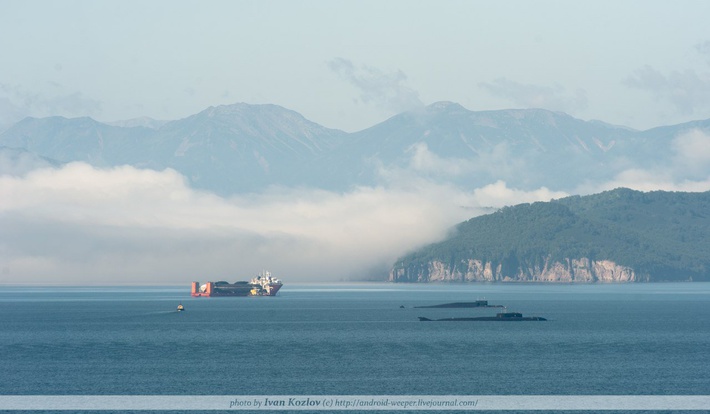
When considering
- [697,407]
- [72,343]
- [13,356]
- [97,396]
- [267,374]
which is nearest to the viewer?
[697,407]

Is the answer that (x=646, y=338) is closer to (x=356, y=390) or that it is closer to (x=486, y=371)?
(x=486, y=371)

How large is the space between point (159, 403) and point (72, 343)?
7977cm

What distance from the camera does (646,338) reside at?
198750 millimetres

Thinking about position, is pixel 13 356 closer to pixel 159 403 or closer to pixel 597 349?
pixel 159 403

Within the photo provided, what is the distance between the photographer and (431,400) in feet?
383

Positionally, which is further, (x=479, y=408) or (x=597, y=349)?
(x=597, y=349)

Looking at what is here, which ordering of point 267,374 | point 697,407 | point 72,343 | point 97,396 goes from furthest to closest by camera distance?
point 72,343 < point 267,374 < point 97,396 < point 697,407

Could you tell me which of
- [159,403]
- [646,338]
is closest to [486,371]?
[159,403]

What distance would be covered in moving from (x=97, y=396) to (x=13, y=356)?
164 ft

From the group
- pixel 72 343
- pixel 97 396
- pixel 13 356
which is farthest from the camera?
pixel 72 343

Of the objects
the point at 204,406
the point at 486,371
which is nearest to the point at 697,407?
the point at 486,371

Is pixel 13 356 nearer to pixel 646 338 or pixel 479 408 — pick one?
pixel 479 408

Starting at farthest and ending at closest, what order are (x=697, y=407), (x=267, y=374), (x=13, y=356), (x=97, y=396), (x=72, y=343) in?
(x=72, y=343)
(x=13, y=356)
(x=267, y=374)
(x=97, y=396)
(x=697, y=407)

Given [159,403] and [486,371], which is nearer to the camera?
[159,403]
